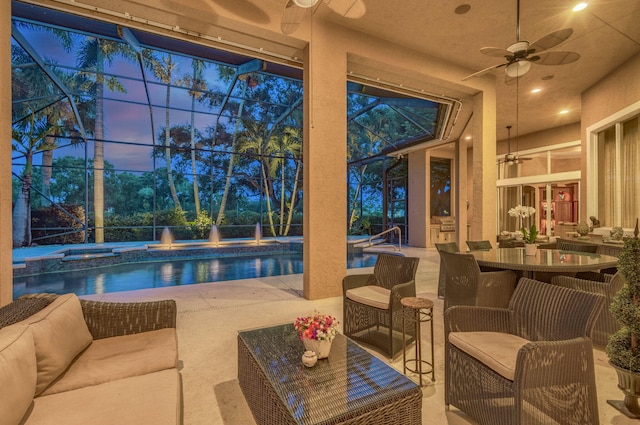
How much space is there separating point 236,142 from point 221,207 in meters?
3.04

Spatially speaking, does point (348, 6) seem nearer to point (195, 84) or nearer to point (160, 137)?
point (195, 84)

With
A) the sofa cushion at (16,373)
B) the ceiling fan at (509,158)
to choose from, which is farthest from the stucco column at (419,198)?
the sofa cushion at (16,373)

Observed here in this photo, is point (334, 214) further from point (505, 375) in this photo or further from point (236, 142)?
point (236, 142)

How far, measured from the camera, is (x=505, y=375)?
149 cm

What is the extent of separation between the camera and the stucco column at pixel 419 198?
10117 millimetres

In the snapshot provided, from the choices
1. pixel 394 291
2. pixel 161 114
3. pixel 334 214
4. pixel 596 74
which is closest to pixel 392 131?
pixel 596 74

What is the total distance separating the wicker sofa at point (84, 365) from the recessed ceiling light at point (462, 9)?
501 centimetres

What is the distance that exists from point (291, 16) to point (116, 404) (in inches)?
138

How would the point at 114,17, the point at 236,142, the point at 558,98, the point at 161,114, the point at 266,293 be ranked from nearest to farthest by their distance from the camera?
the point at 114,17, the point at 266,293, the point at 558,98, the point at 236,142, the point at 161,114

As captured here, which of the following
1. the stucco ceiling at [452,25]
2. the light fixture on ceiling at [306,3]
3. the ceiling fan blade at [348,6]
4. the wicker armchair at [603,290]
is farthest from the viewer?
the stucco ceiling at [452,25]

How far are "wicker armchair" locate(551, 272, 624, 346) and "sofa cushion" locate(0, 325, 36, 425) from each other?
3487mm

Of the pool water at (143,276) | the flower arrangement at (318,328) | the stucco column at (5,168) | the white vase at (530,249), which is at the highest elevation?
the stucco column at (5,168)

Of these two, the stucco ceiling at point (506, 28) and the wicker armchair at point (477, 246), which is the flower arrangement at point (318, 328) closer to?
the wicker armchair at point (477, 246)

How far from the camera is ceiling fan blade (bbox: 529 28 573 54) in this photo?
2.90m
